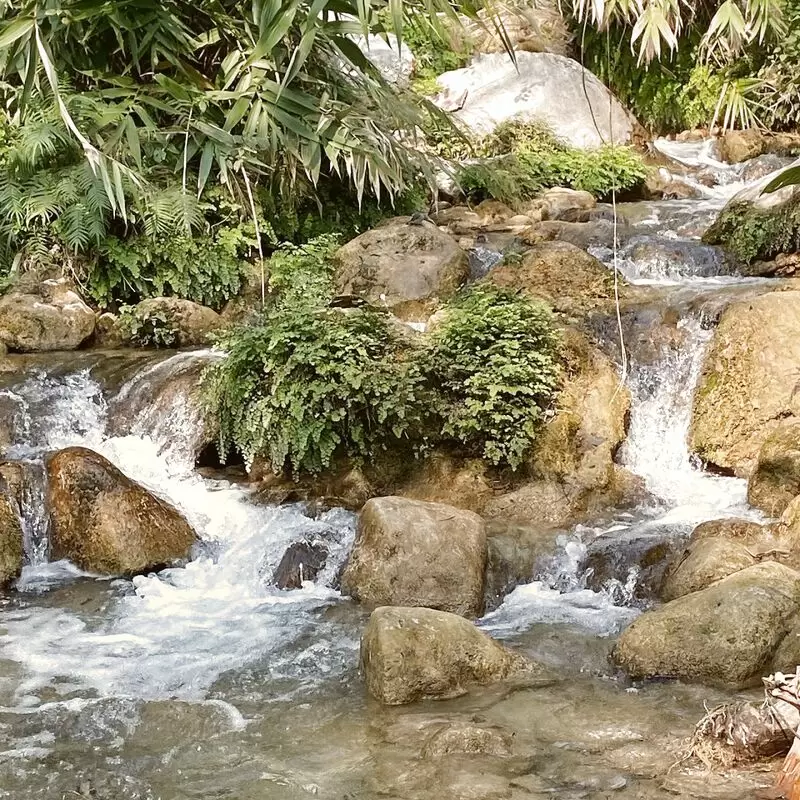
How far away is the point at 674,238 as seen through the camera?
34.4 ft

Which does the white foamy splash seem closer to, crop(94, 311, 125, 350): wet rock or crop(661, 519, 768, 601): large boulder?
crop(94, 311, 125, 350): wet rock

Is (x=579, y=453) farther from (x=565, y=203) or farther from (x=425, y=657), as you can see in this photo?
(x=565, y=203)

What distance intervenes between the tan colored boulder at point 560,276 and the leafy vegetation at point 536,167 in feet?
9.61

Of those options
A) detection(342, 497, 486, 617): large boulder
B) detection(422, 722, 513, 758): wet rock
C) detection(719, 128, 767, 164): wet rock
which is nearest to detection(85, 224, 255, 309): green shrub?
detection(342, 497, 486, 617): large boulder

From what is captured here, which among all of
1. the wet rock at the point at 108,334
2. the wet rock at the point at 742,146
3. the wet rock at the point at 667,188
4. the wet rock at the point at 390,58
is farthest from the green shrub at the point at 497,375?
the wet rock at the point at 390,58

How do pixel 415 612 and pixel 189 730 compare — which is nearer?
pixel 189 730

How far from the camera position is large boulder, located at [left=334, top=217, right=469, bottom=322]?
9.47 m

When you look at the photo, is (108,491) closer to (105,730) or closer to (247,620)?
(247,620)

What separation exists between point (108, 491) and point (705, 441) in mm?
4507

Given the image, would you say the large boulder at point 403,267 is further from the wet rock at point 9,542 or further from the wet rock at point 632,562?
the wet rock at point 9,542

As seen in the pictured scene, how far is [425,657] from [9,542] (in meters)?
3.38

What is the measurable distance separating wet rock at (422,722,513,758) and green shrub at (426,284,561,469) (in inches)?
125

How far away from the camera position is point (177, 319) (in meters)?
9.55

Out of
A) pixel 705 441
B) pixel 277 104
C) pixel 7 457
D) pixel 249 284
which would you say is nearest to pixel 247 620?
pixel 7 457
